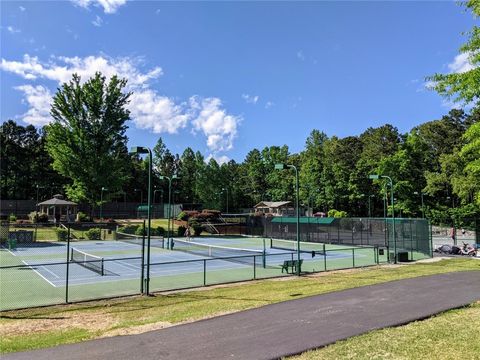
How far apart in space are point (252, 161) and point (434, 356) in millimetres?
121628

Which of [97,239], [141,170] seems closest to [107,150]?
[97,239]

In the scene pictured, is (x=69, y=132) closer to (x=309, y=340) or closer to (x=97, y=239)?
(x=97, y=239)

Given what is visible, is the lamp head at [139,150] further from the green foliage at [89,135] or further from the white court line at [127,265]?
the green foliage at [89,135]

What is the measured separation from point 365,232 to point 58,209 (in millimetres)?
49290

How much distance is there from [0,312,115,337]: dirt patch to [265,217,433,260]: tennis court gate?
2115 cm

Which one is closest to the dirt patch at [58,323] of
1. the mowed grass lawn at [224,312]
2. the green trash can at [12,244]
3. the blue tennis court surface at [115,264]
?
the mowed grass lawn at [224,312]

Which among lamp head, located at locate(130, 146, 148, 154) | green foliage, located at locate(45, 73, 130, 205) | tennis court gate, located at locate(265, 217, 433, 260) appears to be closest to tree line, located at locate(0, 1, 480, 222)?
green foliage, located at locate(45, 73, 130, 205)

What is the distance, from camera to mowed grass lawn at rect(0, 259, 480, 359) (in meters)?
8.33

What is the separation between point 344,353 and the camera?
8.14 meters

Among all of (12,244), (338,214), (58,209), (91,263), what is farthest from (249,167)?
(91,263)

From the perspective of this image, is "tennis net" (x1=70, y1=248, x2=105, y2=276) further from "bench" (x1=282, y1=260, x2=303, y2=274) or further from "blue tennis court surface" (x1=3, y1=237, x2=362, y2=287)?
"bench" (x1=282, y1=260, x2=303, y2=274)

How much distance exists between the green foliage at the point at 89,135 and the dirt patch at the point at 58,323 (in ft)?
163

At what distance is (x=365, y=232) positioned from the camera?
4566cm

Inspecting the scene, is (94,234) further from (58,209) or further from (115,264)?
(58,209)
